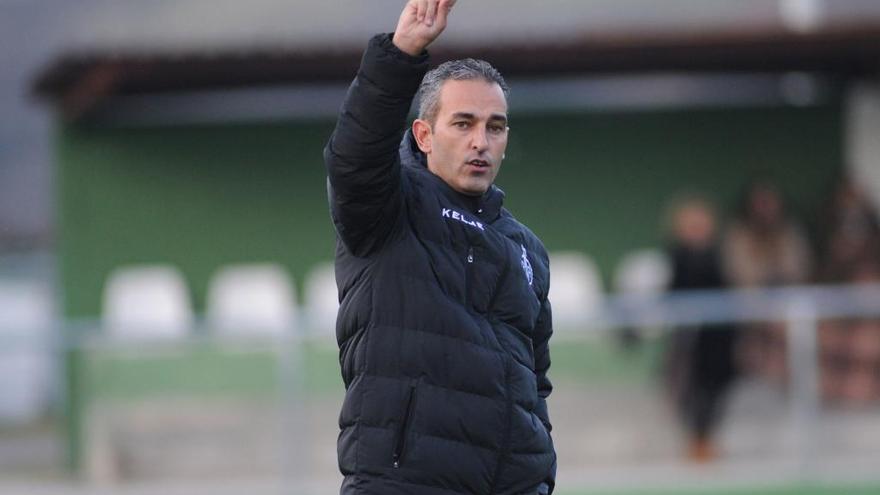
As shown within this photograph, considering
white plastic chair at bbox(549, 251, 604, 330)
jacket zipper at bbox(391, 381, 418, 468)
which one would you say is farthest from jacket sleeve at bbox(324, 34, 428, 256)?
white plastic chair at bbox(549, 251, 604, 330)

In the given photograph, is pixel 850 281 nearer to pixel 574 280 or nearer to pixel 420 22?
pixel 574 280

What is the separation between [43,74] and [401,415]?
9508mm

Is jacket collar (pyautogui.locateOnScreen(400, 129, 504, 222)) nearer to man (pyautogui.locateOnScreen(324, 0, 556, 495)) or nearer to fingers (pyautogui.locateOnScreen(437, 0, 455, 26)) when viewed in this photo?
man (pyautogui.locateOnScreen(324, 0, 556, 495))

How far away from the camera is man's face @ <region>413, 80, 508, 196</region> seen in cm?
485

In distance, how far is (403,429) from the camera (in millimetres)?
4691

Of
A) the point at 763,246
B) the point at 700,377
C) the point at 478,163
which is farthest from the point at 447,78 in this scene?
the point at 763,246

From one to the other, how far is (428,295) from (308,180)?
970 cm

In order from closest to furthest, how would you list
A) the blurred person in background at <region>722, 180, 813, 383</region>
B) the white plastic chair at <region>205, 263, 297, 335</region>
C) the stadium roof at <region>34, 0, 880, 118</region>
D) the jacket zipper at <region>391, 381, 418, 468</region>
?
the jacket zipper at <region>391, 381, 418, 468</region> → the blurred person in background at <region>722, 180, 813, 383</region> → the stadium roof at <region>34, 0, 880, 118</region> → the white plastic chair at <region>205, 263, 297, 335</region>

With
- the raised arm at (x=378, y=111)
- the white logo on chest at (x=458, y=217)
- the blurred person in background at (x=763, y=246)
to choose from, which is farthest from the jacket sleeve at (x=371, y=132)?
the blurred person in background at (x=763, y=246)

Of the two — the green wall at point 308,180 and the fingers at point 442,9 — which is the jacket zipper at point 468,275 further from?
the green wall at point 308,180

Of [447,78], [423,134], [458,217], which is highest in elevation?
[447,78]

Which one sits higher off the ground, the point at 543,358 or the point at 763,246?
the point at 763,246

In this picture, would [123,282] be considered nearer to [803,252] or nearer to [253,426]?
[253,426]

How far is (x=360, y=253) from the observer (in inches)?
188
